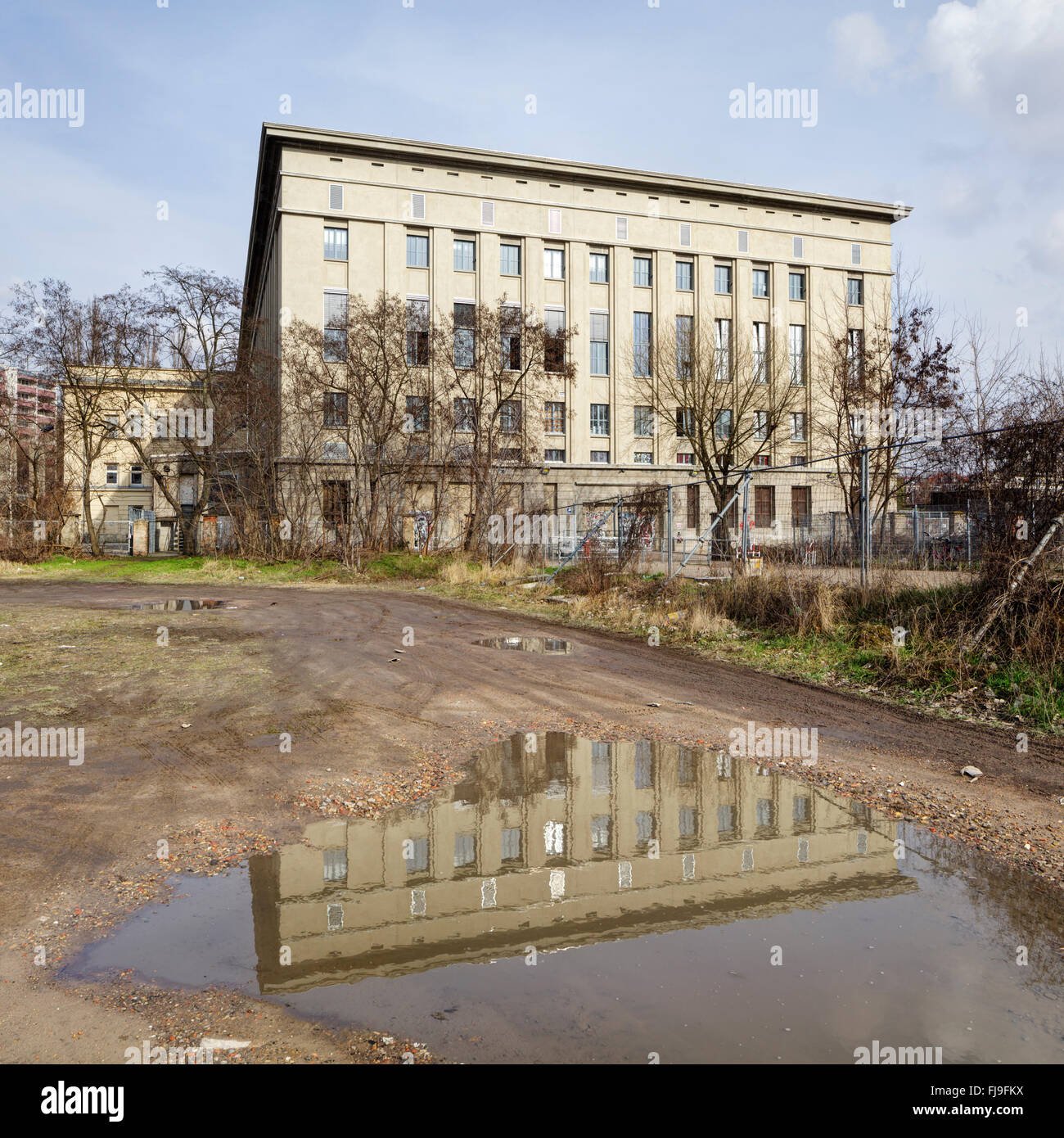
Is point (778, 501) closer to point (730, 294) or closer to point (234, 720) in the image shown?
point (234, 720)

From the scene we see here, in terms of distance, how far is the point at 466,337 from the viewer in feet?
120

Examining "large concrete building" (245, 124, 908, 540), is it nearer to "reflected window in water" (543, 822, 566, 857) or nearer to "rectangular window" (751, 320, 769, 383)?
"rectangular window" (751, 320, 769, 383)

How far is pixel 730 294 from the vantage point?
163ft

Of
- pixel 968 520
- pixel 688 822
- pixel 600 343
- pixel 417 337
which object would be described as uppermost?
pixel 600 343

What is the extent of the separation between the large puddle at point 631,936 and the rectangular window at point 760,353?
33.3 meters

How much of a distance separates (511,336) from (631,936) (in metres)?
33.2

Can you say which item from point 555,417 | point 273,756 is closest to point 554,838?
point 273,756

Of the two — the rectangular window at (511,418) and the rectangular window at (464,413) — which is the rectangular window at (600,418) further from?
the rectangular window at (464,413)

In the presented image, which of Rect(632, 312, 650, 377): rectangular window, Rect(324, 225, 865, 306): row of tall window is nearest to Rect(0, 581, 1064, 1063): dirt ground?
Rect(324, 225, 865, 306): row of tall window

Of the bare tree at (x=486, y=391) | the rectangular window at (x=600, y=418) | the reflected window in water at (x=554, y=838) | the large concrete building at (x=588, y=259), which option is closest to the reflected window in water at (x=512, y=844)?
the reflected window in water at (x=554, y=838)

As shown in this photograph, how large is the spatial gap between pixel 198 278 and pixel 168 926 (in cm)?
3693

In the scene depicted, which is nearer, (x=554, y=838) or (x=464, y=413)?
(x=554, y=838)

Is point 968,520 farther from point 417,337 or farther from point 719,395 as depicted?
point 417,337
